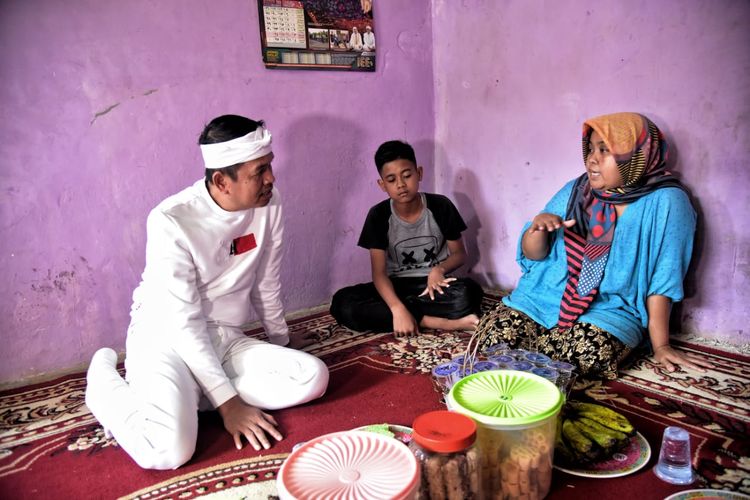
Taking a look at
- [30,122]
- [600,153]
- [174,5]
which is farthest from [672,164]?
[30,122]

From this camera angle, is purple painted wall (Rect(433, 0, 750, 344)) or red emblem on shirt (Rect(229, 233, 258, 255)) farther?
purple painted wall (Rect(433, 0, 750, 344))

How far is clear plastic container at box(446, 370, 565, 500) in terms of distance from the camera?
1.06 meters

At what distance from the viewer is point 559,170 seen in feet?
8.30

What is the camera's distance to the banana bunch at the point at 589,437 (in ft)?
4.24

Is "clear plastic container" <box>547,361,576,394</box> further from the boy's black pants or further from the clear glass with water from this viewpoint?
the boy's black pants

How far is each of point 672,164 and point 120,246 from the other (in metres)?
2.35

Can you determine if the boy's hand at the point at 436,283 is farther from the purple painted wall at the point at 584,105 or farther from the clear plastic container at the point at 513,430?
the clear plastic container at the point at 513,430

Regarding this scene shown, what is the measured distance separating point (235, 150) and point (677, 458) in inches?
59.6

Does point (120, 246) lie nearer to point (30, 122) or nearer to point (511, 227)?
point (30, 122)

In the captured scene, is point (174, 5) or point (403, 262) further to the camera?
point (403, 262)

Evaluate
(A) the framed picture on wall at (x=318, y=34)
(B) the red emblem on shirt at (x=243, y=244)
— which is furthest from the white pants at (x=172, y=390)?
(A) the framed picture on wall at (x=318, y=34)

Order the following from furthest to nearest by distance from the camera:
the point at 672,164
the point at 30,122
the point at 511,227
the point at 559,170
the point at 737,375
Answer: the point at 511,227
the point at 559,170
the point at 672,164
the point at 30,122
the point at 737,375

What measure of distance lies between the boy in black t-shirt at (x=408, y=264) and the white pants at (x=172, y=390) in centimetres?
67

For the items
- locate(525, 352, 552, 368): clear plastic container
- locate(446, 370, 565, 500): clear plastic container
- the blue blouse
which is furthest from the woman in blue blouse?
locate(446, 370, 565, 500): clear plastic container
